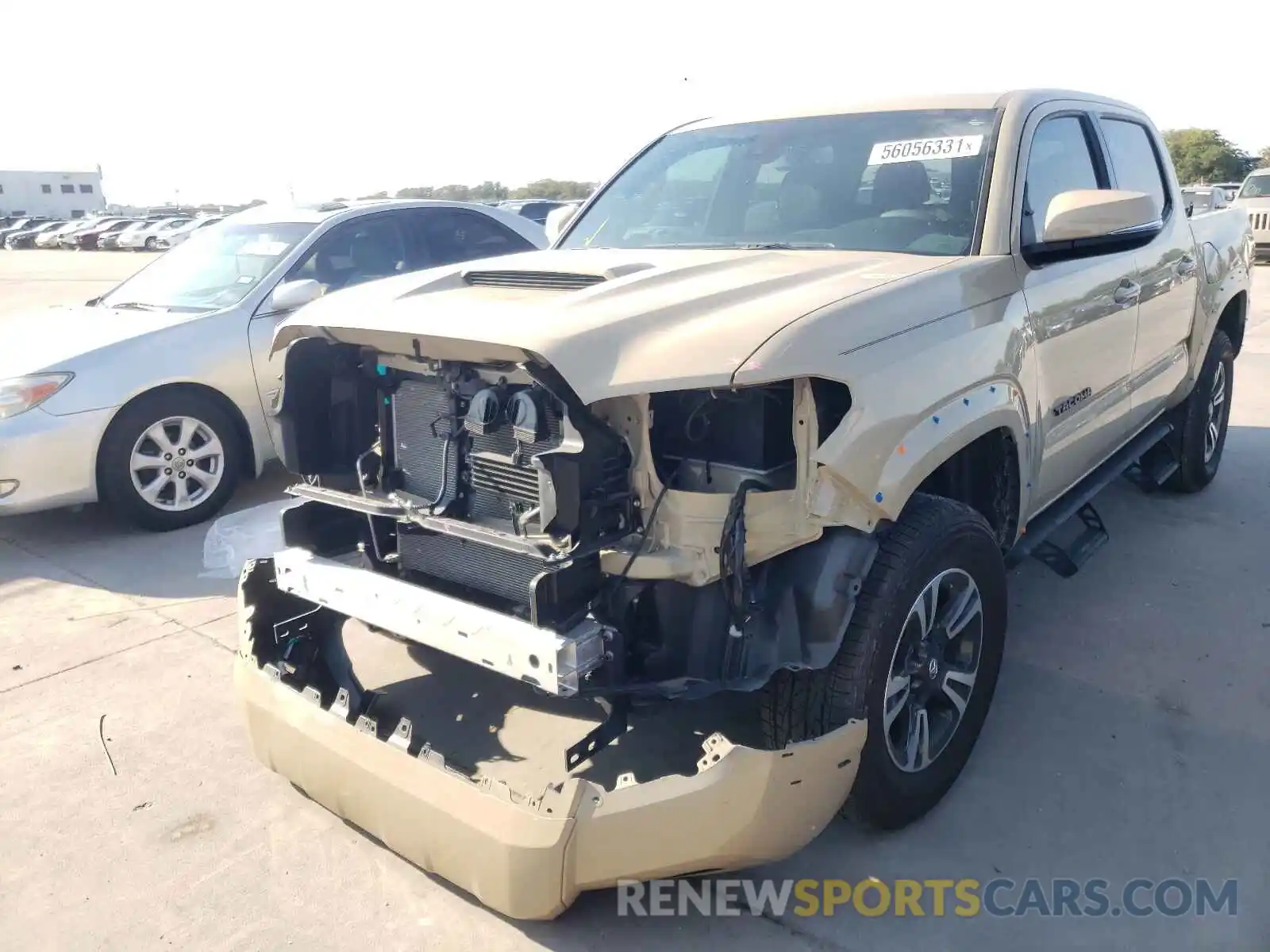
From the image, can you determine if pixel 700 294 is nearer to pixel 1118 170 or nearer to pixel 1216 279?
pixel 1118 170

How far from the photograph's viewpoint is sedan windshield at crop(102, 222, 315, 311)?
591 centimetres

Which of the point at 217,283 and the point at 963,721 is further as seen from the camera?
the point at 217,283

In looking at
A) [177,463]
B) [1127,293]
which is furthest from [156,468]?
[1127,293]

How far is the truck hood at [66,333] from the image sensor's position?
16.9ft

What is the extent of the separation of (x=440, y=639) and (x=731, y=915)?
3.34 ft

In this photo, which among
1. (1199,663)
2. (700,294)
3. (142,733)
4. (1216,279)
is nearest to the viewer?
(700,294)

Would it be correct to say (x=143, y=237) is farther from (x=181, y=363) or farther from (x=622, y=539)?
(x=622, y=539)

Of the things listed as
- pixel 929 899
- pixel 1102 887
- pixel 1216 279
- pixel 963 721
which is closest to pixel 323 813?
pixel 929 899

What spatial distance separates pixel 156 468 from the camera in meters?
5.34

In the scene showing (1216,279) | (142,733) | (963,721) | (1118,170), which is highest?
(1118,170)

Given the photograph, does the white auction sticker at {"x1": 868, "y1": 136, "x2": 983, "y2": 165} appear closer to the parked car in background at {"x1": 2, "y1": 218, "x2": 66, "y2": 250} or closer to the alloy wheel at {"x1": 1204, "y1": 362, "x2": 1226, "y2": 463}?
the alloy wheel at {"x1": 1204, "y1": 362, "x2": 1226, "y2": 463}

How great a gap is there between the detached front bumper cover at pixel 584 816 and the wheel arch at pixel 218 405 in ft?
11.0

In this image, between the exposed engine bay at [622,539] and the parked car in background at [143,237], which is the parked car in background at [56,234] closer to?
the parked car in background at [143,237]

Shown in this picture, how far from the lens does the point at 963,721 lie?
2.94m
